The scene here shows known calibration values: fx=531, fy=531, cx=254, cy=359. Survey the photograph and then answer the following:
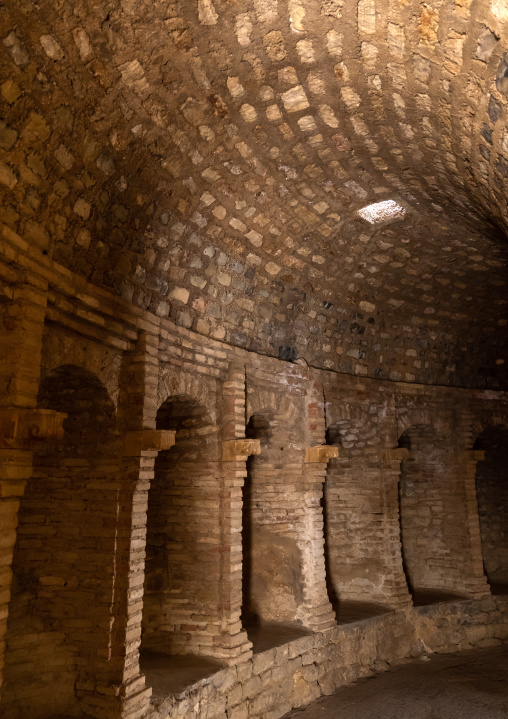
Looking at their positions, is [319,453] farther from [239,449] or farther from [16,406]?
[16,406]

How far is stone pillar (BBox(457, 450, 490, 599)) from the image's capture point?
9.56 meters

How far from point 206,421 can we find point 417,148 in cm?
394

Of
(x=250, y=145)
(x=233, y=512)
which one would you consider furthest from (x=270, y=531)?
(x=250, y=145)

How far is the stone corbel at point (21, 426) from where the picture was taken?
3.95 meters

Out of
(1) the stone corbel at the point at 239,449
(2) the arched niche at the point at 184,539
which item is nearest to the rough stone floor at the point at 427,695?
(2) the arched niche at the point at 184,539

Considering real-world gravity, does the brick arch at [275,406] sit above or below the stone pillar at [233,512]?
above

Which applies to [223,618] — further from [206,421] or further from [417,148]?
[417,148]

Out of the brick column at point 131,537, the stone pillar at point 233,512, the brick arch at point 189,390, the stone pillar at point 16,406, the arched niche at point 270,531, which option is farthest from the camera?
the arched niche at point 270,531

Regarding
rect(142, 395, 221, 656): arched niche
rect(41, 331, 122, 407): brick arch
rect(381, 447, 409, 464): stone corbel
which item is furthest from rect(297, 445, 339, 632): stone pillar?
rect(41, 331, 122, 407): brick arch

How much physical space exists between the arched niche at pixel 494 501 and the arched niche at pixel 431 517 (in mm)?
1416

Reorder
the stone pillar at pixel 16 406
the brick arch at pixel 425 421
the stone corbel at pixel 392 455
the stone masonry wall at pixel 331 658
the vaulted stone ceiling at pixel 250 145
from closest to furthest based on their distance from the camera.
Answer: the vaulted stone ceiling at pixel 250 145 → the stone pillar at pixel 16 406 → the stone masonry wall at pixel 331 658 → the stone corbel at pixel 392 455 → the brick arch at pixel 425 421

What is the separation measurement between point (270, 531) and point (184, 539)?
170cm

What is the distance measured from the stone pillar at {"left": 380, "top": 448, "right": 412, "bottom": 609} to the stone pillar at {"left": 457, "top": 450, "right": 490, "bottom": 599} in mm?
1595

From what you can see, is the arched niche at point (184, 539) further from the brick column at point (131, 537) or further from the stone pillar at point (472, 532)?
the stone pillar at point (472, 532)
